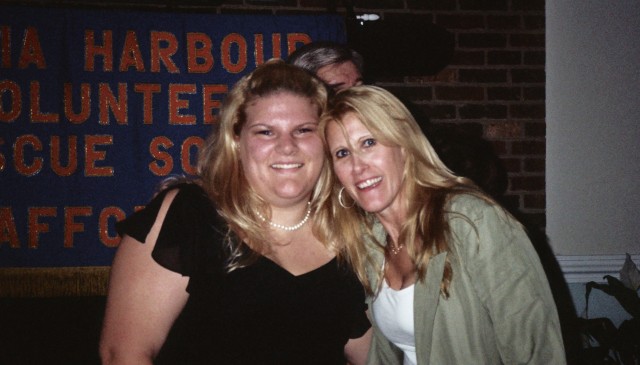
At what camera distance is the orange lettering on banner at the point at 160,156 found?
2.57m

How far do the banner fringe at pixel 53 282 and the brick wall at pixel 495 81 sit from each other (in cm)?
196

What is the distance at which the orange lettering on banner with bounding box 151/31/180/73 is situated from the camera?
2572mm

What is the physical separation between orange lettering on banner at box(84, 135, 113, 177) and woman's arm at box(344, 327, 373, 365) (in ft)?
5.45

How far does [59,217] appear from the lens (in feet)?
8.20

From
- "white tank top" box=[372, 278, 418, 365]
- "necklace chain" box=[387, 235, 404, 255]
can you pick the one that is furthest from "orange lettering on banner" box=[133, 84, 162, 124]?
"white tank top" box=[372, 278, 418, 365]

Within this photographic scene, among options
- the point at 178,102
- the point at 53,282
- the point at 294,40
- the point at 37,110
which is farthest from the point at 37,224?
the point at 294,40

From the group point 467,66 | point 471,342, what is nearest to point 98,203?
point 471,342

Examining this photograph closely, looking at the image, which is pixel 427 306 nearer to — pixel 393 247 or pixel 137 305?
pixel 393 247

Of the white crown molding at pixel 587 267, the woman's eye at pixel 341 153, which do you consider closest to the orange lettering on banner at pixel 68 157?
the woman's eye at pixel 341 153

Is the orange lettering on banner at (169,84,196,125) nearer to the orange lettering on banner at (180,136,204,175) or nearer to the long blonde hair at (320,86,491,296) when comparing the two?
the orange lettering on banner at (180,136,204,175)

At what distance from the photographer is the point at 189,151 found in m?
2.61

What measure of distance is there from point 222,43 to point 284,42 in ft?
1.19

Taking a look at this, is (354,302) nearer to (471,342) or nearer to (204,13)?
(471,342)

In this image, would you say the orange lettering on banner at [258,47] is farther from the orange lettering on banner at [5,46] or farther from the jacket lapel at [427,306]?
the jacket lapel at [427,306]
